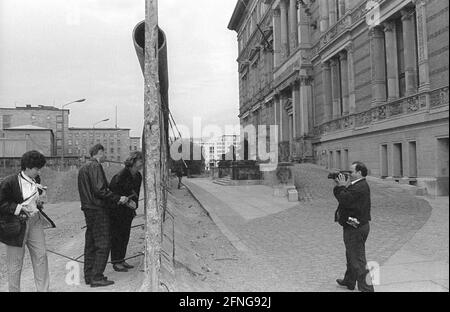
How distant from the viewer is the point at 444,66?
44.6ft

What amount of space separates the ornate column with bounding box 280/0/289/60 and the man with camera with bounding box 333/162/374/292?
28.1 metres

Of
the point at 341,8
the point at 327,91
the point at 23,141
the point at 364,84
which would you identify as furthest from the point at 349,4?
the point at 23,141

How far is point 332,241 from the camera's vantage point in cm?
841

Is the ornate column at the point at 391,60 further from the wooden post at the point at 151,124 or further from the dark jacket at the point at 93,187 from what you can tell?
the dark jacket at the point at 93,187

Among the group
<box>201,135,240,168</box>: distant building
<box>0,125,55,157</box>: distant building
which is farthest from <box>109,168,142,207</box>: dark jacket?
<box>0,125,55,157</box>: distant building

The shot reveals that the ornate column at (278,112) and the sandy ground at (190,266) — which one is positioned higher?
the ornate column at (278,112)

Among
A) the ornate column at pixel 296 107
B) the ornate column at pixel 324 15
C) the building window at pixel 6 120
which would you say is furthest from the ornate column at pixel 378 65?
the building window at pixel 6 120

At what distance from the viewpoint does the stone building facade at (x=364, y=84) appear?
13.9m

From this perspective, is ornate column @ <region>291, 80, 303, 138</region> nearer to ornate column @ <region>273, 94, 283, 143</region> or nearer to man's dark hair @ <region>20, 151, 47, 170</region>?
ornate column @ <region>273, 94, 283, 143</region>

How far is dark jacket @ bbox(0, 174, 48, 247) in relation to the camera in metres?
4.51

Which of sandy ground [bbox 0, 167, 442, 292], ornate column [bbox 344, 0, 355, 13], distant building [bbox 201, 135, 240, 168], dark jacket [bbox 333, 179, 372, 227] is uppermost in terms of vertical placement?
ornate column [bbox 344, 0, 355, 13]

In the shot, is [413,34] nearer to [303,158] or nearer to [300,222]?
[300,222]

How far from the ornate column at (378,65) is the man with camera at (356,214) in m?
14.7
